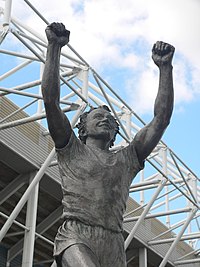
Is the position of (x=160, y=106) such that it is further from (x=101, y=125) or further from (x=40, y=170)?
(x=40, y=170)

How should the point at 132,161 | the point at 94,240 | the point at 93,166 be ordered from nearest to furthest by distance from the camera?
the point at 94,240 < the point at 93,166 < the point at 132,161

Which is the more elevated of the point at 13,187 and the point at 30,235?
the point at 13,187

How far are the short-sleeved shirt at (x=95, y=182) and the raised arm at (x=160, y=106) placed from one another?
0.34 ft

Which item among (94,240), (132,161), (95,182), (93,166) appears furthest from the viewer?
(132,161)

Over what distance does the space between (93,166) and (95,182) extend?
15 centimetres

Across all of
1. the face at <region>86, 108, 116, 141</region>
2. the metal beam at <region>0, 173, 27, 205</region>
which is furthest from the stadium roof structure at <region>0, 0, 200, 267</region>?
the face at <region>86, 108, 116, 141</region>

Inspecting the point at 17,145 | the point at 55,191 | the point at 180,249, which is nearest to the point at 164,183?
the point at 55,191

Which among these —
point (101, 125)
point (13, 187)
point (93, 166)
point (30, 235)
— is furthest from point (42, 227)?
point (93, 166)

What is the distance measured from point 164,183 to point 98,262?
20.8 meters

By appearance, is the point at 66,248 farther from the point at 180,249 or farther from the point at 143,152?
the point at 180,249

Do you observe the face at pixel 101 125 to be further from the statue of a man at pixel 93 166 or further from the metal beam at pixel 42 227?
the metal beam at pixel 42 227

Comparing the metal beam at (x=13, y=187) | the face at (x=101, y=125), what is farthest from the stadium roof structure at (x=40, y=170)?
the face at (x=101, y=125)

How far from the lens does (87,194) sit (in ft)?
15.8

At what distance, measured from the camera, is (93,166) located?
4.99m
